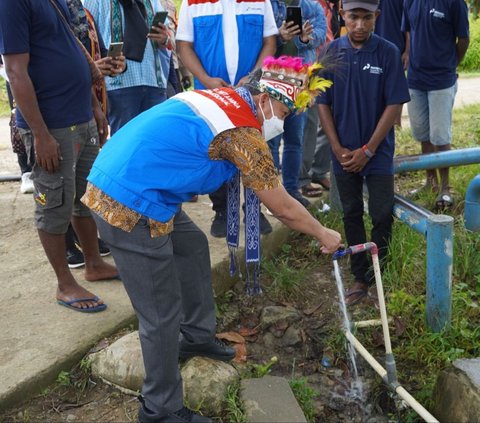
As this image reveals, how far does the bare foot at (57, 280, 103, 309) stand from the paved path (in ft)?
0.18

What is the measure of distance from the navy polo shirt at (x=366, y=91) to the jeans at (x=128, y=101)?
1284 mm

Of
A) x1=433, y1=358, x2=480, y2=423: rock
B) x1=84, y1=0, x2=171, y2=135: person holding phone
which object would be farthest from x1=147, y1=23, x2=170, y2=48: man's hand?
x1=433, y1=358, x2=480, y2=423: rock

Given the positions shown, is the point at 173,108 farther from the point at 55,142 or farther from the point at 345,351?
the point at 345,351

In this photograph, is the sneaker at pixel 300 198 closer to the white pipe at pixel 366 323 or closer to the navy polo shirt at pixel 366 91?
the navy polo shirt at pixel 366 91

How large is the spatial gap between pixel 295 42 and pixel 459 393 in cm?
269

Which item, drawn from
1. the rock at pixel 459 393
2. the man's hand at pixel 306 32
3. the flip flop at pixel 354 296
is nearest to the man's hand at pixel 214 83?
the man's hand at pixel 306 32

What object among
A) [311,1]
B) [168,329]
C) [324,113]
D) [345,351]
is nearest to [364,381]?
[345,351]

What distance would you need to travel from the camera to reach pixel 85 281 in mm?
3564

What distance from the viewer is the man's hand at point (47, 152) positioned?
9.42ft

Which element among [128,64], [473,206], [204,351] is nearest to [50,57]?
[128,64]

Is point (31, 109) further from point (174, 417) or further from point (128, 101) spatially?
point (174, 417)

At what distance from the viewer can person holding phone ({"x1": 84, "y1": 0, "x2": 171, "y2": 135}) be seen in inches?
156

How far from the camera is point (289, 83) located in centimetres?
235

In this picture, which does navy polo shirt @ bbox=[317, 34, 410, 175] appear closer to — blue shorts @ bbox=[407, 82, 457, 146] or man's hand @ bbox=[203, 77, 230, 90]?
man's hand @ bbox=[203, 77, 230, 90]
